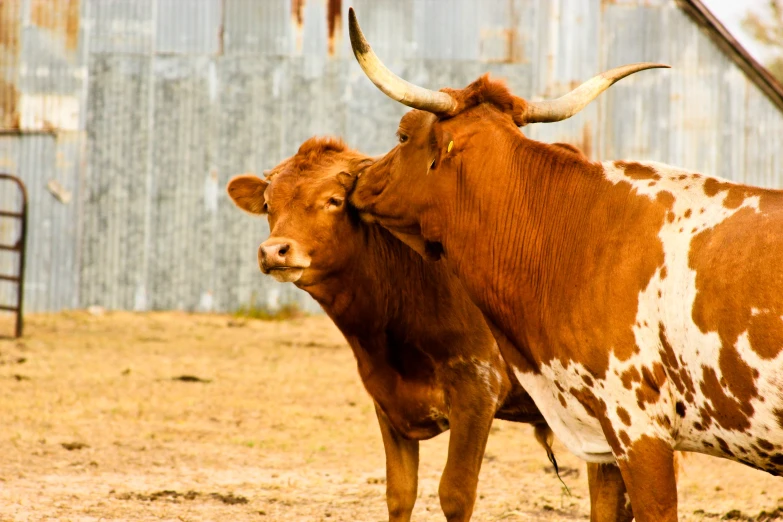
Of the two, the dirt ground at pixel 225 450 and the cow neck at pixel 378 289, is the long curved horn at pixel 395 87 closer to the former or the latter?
the cow neck at pixel 378 289

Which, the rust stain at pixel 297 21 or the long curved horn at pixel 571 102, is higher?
the rust stain at pixel 297 21

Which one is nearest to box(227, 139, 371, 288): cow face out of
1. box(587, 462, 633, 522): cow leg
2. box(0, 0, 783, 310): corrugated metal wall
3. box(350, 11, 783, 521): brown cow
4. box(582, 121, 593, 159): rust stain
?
box(350, 11, 783, 521): brown cow

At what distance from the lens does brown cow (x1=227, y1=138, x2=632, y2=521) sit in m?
4.92

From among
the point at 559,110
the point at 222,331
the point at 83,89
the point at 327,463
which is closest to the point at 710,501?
the point at 327,463

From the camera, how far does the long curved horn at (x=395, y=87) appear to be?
13.2ft

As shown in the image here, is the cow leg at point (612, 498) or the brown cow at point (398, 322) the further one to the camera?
the brown cow at point (398, 322)

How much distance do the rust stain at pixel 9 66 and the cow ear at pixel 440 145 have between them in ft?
41.5

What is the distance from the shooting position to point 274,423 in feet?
28.6

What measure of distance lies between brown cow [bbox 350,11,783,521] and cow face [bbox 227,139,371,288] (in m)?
0.26

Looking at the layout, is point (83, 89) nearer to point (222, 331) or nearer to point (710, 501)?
point (222, 331)

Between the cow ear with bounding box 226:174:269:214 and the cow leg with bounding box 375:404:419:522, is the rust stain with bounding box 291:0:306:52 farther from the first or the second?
the cow leg with bounding box 375:404:419:522

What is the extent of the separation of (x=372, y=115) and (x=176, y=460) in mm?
9284

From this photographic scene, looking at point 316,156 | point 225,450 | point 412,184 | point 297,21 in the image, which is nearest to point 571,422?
point 412,184

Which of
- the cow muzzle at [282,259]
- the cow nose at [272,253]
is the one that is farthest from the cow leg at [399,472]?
the cow nose at [272,253]
